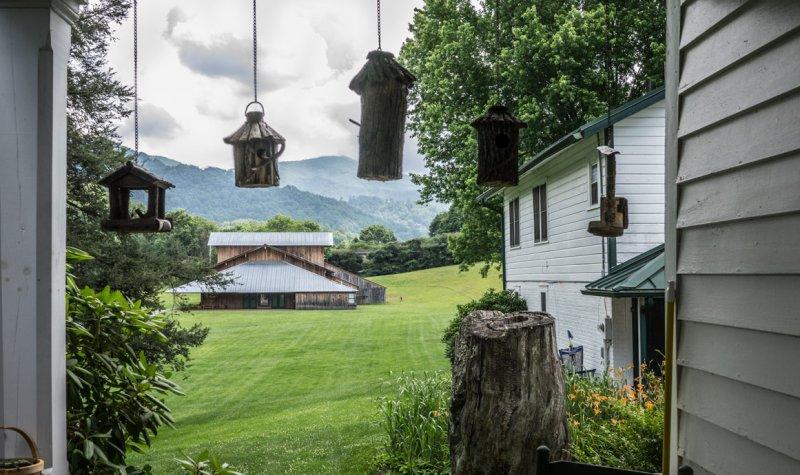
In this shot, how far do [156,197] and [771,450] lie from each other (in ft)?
11.7

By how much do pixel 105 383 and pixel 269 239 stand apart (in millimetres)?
34998

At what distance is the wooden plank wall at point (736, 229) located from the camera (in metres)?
1.64

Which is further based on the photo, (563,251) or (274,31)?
(563,251)

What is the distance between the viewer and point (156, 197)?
13.8ft

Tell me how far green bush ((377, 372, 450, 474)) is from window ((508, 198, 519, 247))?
7.78m

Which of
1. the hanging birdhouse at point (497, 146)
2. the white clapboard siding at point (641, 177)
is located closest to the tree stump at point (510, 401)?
the hanging birdhouse at point (497, 146)

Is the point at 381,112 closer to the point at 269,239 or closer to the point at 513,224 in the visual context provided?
the point at 513,224

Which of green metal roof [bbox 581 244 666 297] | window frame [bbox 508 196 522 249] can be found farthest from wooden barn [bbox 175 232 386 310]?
green metal roof [bbox 581 244 666 297]

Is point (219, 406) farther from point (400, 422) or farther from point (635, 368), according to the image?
point (635, 368)

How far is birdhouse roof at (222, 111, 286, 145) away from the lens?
3826mm

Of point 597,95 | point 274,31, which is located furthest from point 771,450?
point 597,95

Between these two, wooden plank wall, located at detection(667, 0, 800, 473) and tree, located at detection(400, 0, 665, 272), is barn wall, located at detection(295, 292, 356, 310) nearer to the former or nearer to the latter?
tree, located at detection(400, 0, 665, 272)

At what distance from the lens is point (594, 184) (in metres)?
10.1

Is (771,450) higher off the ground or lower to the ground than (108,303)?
lower
